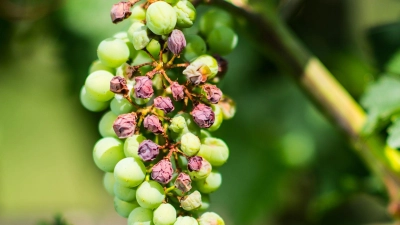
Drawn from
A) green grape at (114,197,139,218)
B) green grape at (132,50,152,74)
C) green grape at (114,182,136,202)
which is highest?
green grape at (132,50,152,74)

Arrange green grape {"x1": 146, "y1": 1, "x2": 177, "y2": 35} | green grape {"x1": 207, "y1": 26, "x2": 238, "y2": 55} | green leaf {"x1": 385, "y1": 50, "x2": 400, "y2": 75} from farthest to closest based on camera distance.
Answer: green leaf {"x1": 385, "y1": 50, "x2": 400, "y2": 75} < green grape {"x1": 207, "y1": 26, "x2": 238, "y2": 55} < green grape {"x1": 146, "y1": 1, "x2": 177, "y2": 35}

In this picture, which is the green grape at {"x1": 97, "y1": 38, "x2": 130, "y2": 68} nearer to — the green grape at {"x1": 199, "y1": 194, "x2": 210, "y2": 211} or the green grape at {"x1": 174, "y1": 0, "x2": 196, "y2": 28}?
the green grape at {"x1": 174, "y1": 0, "x2": 196, "y2": 28}

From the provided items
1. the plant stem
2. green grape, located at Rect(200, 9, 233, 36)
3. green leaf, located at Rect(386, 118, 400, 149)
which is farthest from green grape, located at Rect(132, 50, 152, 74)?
green leaf, located at Rect(386, 118, 400, 149)

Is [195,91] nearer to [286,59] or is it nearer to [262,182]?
[286,59]

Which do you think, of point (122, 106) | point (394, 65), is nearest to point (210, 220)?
point (122, 106)

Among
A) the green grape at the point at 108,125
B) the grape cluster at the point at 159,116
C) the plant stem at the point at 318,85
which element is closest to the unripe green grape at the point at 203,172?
the grape cluster at the point at 159,116

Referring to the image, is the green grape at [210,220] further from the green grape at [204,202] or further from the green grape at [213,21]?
the green grape at [213,21]
